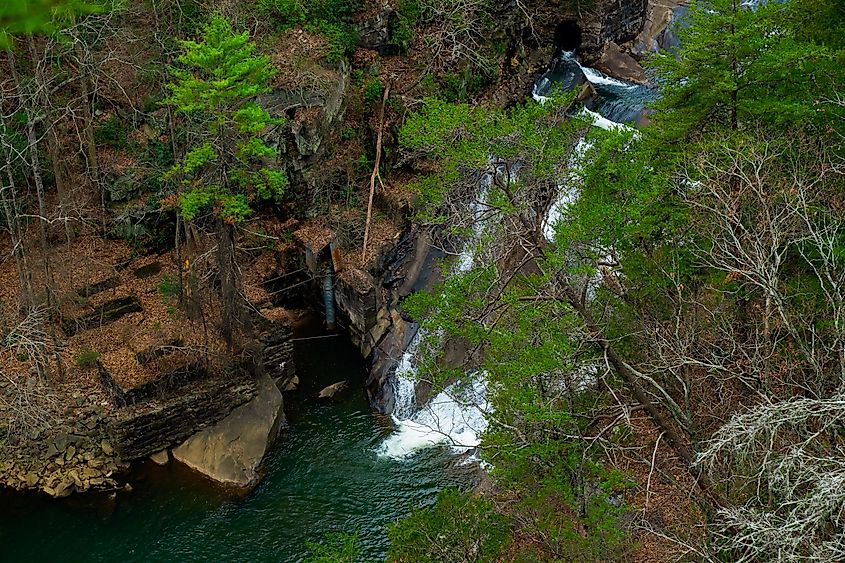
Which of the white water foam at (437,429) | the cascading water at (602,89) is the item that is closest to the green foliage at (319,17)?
the cascading water at (602,89)

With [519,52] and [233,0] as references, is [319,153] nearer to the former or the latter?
[233,0]

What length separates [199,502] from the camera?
47.7 ft

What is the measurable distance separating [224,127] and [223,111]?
1.47 ft

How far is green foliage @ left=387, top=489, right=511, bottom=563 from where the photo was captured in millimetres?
9672

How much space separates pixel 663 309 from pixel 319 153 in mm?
11847

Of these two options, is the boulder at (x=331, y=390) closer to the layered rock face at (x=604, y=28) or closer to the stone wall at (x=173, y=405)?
the stone wall at (x=173, y=405)

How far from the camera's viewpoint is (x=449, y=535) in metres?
9.73

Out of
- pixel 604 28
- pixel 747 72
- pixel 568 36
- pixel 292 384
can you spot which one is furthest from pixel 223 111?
pixel 604 28

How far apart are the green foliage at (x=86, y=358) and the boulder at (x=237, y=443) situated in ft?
9.00

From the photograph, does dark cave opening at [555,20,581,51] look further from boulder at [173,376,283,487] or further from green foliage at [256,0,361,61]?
boulder at [173,376,283,487]

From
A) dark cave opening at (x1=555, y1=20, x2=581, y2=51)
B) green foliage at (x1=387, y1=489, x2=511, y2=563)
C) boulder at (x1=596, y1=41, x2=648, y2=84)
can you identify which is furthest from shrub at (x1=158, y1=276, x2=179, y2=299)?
dark cave opening at (x1=555, y1=20, x2=581, y2=51)

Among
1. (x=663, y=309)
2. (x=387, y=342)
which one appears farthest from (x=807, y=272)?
(x=387, y=342)

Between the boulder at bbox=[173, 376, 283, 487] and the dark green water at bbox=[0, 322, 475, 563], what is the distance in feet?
0.94

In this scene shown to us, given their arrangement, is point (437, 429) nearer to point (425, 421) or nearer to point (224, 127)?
point (425, 421)
